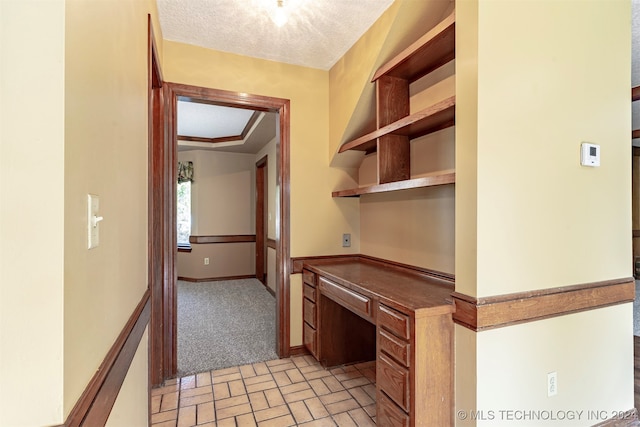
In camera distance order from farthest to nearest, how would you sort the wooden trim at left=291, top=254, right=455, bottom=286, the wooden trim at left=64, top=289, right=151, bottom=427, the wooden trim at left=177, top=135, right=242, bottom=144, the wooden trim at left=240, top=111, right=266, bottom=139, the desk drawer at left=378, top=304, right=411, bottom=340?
the wooden trim at left=177, top=135, right=242, bottom=144 → the wooden trim at left=240, top=111, right=266, bottom=139 → the wooden trim at left=291, top=254, right=455, bottom=286 → the desk drawer at left=378, top=304, right=411, bottom=340 → the wooden trim at left=64, top=289, right=151, bottom=427

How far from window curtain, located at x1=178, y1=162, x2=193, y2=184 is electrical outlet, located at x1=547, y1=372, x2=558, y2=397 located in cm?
556

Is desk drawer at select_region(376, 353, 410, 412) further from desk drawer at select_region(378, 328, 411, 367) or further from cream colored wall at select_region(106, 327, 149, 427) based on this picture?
cream colored wall at select_region(106, 327, 149, 427)

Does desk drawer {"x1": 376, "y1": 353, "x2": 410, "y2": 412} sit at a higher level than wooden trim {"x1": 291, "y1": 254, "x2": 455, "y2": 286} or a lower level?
lower

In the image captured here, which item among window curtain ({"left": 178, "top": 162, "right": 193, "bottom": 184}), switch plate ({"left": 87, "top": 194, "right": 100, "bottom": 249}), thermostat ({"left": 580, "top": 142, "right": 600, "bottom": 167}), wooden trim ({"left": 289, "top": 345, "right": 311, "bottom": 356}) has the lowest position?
wooden trim ({"left": 289, "top": 345, "right": 311, "bottom": 356})

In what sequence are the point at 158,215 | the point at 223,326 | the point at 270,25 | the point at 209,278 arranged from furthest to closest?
the point at 209,278 < the point at 223,326 < the point at 158,215 < the point at 270,25

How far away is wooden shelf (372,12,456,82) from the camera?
1737 millimetres

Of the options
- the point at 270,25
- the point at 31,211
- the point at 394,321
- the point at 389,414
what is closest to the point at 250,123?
the point at 270,25

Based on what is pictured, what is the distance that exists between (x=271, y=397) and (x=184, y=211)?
4576mm

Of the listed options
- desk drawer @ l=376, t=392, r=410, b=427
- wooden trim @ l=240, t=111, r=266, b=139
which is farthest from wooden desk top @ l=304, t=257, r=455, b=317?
wooden trim @ l=240, t=111, r=266, b=139

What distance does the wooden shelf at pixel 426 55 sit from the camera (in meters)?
1.74

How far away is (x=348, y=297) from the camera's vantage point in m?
2.07

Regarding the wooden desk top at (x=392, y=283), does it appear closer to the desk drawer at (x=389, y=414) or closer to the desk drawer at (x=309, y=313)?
the desk drawer at (x=309, y=313)

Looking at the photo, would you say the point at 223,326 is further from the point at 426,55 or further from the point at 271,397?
the point at 426,55

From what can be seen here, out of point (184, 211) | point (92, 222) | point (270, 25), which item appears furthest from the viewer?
point (184, 211)
